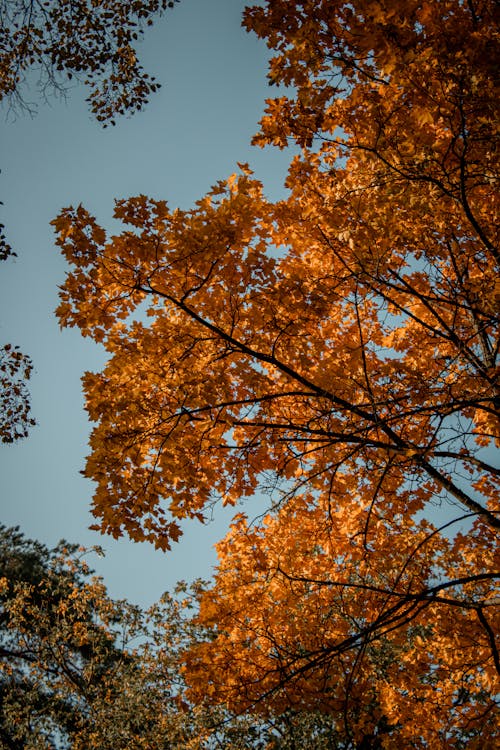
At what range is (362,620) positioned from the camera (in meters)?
5.69

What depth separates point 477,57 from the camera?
8.14 feet

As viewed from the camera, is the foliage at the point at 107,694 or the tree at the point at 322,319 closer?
the tree at the point at 322,319

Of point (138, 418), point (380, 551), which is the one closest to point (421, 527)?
point (380, 551)

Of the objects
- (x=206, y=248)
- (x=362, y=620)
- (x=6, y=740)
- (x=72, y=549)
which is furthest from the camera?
(x=72, y=549)

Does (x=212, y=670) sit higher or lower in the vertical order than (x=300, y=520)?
lower

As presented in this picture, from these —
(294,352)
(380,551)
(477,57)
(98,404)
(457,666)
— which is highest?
(477,57)

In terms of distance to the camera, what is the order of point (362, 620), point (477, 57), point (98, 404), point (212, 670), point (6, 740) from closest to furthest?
1. point (477, 57)
2. point (98, 404)
3. point (212, 670)
4. point (362, 620)
5. point (6, 740)

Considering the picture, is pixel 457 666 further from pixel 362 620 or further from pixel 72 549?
pixel 72 549

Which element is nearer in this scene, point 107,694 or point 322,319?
point 322,319

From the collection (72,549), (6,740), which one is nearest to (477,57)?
(6,740)

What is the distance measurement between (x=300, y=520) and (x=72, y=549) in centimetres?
1613

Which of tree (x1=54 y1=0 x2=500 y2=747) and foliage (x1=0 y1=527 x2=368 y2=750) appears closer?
tree (x1=54 y1=0 x2=500 y2=747)

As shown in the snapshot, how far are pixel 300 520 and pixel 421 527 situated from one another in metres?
1.58

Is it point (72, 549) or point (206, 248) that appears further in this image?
point (72, 549)
